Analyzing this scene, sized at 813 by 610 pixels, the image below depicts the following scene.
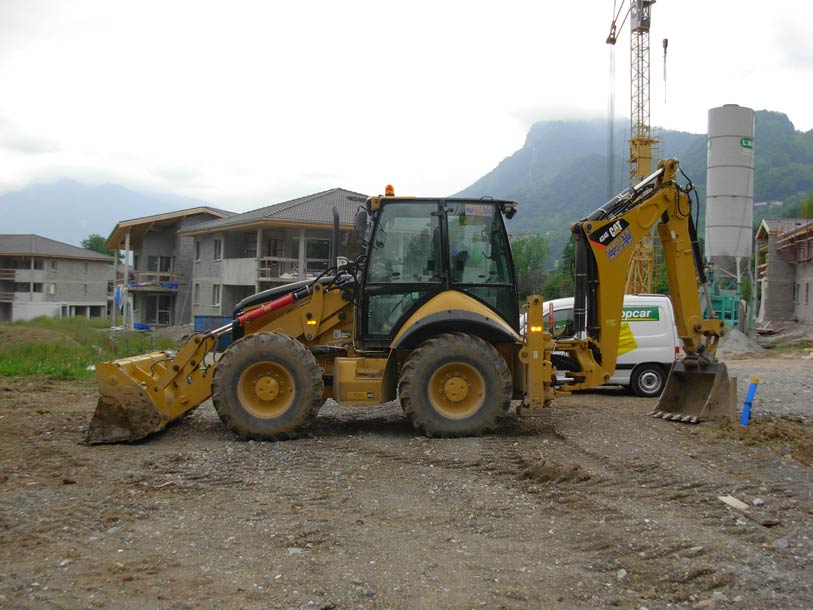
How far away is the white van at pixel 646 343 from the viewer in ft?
43.8

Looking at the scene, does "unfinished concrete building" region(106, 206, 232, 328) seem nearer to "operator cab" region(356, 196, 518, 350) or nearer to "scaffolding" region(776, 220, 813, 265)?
"scaffolding" region(776, 220, 813, 265)

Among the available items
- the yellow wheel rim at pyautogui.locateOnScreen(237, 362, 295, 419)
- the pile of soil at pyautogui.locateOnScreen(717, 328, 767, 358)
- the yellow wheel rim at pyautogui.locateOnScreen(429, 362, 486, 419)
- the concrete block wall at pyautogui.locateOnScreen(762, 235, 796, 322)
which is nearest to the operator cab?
the yellow wheel rim at pyautogui.locateOnScreen(429, 362, 486, 419)

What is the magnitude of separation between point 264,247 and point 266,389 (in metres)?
26.1

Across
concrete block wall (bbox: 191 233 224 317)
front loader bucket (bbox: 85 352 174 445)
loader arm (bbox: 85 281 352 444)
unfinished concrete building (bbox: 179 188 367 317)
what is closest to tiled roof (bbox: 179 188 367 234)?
unfinished concrete building (bbox: 179 188 367 317)

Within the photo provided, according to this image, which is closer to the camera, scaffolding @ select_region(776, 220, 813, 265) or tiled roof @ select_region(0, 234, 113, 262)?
scaffolding @ select_region(776, 220, 813, 265)

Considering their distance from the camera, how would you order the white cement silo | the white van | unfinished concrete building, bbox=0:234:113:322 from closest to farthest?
the white van < the white cement silo < unfinished concrete building, bbox=0:234:113:322

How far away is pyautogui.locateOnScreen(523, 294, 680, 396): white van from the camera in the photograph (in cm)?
1335

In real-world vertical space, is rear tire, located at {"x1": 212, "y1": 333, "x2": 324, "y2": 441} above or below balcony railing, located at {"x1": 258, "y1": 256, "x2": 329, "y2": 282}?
below

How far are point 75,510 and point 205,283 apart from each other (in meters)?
32.8

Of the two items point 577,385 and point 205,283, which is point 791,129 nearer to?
point 205,283

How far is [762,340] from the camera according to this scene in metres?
31.4

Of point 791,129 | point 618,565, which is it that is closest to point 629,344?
point 618,565

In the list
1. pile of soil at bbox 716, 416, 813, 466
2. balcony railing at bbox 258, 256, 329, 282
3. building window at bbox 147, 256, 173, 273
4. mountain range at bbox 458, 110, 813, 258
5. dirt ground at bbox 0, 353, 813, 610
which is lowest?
dirt ground at bbox 0, 353, 813, 610

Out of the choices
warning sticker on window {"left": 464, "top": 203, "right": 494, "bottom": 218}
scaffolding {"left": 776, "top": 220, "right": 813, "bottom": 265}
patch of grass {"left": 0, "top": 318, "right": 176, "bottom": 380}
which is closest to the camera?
warning sticker on window {"left": 464, "top": 203, "right": 494, "bottom": 218}
